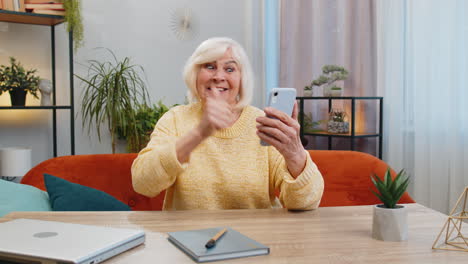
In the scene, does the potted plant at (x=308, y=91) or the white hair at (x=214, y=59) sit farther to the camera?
the potted plant at (x=308, y=91)

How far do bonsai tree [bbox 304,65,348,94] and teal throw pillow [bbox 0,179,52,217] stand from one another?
100 inches

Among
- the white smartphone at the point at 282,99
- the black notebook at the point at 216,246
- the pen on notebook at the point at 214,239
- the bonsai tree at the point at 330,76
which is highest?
the bonsai tree at the point at 330,76

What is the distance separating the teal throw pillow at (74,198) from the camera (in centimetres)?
175

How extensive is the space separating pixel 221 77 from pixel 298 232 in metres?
0.80

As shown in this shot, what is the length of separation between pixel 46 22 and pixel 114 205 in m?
2.66

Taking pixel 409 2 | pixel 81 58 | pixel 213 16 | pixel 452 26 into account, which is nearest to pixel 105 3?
pixel 81 58

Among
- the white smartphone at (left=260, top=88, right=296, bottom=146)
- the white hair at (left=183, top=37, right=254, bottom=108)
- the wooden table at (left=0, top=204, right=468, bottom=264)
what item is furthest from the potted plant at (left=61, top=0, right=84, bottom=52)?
the white smartphone at (left=260, top=88, right=296, bottom=146)

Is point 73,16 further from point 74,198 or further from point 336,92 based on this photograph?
point 74,198

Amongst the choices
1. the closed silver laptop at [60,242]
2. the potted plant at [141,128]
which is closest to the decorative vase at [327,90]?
the potted plant at [141,128]

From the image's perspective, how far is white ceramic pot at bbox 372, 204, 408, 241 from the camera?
1129 millimetres

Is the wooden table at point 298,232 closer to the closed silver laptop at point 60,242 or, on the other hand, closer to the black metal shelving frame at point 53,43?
the closed silver laptop at point 60,242

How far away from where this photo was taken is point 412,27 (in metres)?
3.29

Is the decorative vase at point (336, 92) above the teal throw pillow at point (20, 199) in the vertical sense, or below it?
above

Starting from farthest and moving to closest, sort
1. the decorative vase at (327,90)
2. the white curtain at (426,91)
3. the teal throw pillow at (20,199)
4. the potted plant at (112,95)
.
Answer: the potted plant at (112,95), the decorative vase at (327,90), the white curtain at (426,91), the teal throw pillow at (20,199)
